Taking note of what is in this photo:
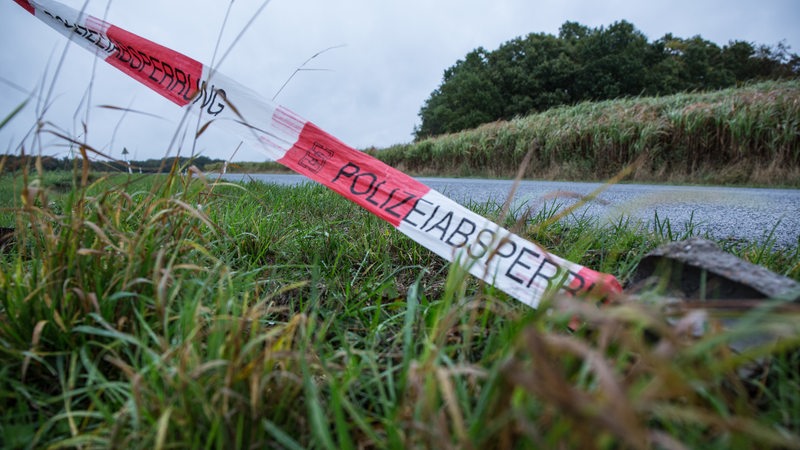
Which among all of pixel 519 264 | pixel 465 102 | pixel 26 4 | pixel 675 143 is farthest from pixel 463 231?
pixel 465 102

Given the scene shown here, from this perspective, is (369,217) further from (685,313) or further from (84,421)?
(685,313)

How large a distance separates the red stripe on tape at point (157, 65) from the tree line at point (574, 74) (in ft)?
118

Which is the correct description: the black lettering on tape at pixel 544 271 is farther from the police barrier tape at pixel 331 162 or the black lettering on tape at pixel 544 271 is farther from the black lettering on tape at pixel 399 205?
the black lettering on tape at pixel 399 205

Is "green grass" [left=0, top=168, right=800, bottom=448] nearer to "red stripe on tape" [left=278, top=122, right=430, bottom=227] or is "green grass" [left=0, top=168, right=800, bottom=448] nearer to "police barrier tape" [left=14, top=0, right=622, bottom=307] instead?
"police barrier tape" [left=14, top=0, right=622, bottom=307]

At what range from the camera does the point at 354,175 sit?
1.96m

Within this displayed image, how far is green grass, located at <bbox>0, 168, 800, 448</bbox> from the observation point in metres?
0.59

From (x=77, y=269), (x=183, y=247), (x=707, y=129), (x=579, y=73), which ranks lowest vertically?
(x=77, y=269)

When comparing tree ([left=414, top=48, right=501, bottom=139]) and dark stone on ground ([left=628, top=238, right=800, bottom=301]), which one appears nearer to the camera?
dark stone on ground ([left=628, top=238, right=800, bottom=301])

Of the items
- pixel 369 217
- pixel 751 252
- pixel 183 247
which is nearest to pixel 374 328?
pixel 183 247

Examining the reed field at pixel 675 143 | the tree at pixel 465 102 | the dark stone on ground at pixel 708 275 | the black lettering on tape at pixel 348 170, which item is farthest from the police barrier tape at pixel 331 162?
the tree at pixel 465 102

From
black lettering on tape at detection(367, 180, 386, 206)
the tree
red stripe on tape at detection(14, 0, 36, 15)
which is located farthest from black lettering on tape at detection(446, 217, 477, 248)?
the tree

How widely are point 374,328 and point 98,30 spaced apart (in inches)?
97.4

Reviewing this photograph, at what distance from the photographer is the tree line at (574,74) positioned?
36.5m

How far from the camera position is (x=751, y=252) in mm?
1809
